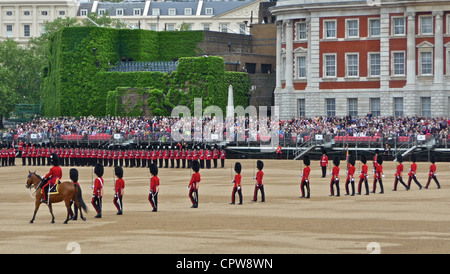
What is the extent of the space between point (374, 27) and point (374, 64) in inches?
117

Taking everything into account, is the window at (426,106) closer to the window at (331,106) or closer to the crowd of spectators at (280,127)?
the crowd of spectators at (280,127)

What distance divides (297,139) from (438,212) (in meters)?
36.5

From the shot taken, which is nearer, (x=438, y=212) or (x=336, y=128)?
(x=438, y=212)

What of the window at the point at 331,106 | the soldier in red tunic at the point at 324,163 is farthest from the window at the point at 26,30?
the soldier in red tunic at the point at 324,163

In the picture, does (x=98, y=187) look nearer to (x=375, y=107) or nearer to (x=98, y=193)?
(x=98, y=193)

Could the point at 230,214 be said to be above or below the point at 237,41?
below

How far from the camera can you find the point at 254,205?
3631 centimetres

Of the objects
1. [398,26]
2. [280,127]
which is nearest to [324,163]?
[280,127]

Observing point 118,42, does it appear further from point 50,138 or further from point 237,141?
point 237,141

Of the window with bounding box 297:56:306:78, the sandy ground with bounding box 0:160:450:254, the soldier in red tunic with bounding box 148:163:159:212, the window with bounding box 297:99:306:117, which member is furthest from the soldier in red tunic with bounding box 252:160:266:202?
the window with bounding box 297:56:306:78

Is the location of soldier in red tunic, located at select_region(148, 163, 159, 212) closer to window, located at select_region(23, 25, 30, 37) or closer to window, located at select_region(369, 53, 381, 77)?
window, located at select_region(369, 53, 381, 77)

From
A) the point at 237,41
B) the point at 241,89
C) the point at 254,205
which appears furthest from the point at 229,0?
the point at 254,205

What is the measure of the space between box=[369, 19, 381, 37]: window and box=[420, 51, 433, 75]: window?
3.94 m

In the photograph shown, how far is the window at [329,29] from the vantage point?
8162cm
